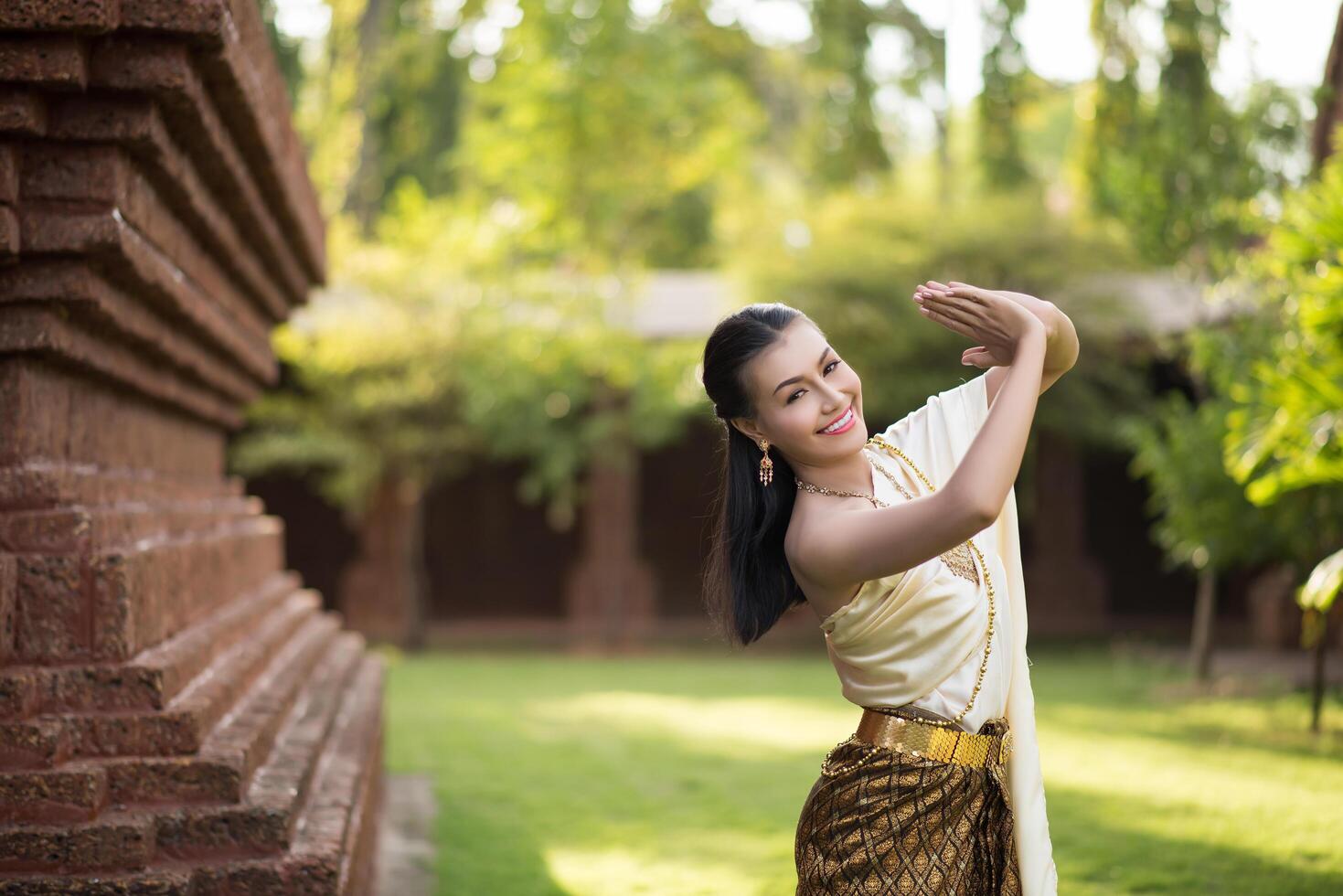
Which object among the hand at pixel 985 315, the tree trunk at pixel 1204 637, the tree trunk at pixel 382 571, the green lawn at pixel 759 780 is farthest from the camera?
the tree trunk at pixel 382 571

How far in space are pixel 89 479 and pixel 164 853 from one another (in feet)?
2.49

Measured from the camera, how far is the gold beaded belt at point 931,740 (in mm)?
2365

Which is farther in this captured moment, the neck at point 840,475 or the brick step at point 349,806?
the brick step at point 349,806

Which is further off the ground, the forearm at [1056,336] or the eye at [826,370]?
the forearm at [1056,336]

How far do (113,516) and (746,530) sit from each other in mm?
1238

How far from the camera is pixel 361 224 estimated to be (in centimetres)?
1633

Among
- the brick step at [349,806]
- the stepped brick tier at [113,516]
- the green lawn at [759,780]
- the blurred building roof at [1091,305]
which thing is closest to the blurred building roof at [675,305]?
the blurred building roof at [1091,305]

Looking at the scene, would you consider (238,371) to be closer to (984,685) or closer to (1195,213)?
(984,685)

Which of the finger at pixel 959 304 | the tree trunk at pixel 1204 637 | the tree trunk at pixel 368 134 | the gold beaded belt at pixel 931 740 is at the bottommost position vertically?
the tree trunk at pixel 1204 637

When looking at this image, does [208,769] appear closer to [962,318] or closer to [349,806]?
[349,806]

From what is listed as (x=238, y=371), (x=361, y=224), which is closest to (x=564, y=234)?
(x=361, y=224)

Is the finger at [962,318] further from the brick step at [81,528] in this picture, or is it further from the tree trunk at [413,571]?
the tree trunk at [413,571]

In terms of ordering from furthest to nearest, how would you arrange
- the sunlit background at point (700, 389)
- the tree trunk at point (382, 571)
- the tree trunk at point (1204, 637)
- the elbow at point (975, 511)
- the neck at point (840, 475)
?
1. the tree trunk at point (382, 571)
2. the tree trunk at point (1204, 637)
3. the sunlit background at point (700, 389)
4. the neck at point (840, 475)
5. the elbow at point (975, 511)

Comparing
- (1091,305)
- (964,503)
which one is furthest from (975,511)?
(1091,305)
